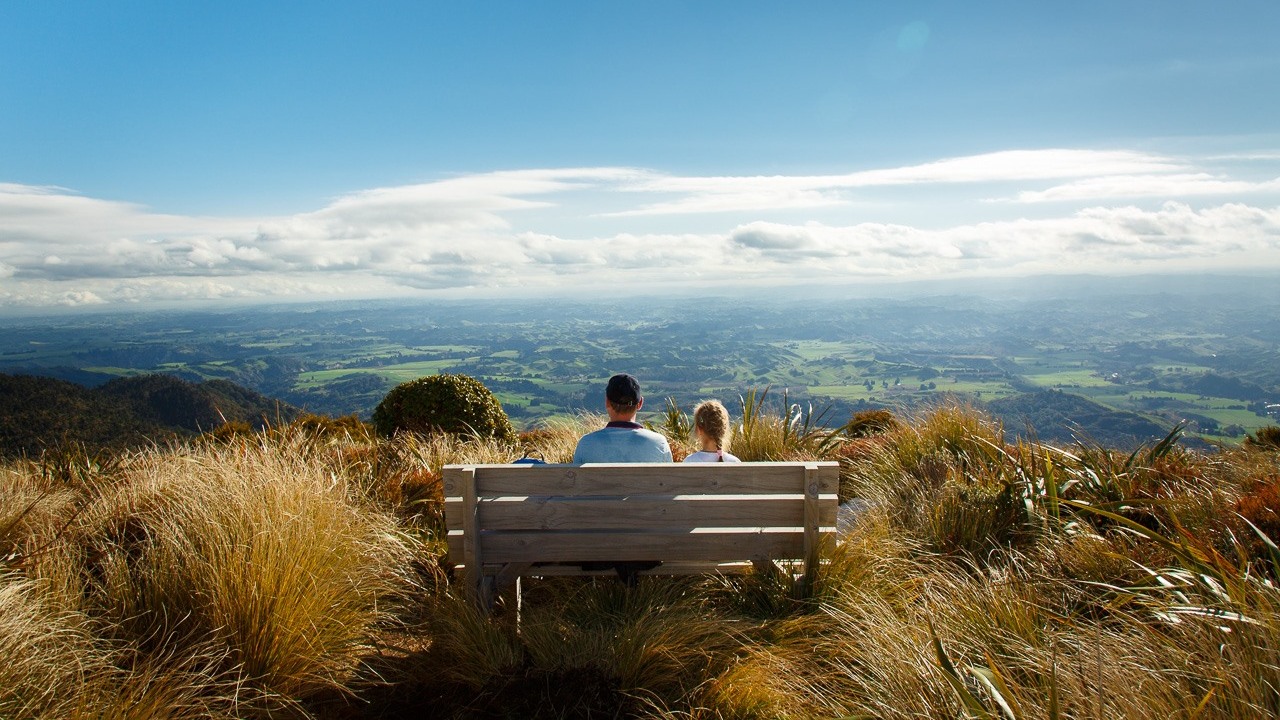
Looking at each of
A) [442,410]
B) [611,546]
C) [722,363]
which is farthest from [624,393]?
[722,363]

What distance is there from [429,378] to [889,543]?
7924 mm

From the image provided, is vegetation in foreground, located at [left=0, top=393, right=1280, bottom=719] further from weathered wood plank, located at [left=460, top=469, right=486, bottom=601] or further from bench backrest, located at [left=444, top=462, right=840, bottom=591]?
bench backrest, located at [left=444, top=462, right=840, bottom=591]

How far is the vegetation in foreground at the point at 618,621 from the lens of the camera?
2527 millimetres

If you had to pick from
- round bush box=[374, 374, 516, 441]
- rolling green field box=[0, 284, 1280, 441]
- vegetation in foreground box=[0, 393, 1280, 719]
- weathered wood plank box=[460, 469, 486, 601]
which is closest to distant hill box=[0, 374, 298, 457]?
round bush box=[374, 374, 516, 441]

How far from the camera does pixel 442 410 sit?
10.4 meters

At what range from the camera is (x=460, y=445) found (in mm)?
7781

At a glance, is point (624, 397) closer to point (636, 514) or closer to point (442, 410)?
point (636, 514)

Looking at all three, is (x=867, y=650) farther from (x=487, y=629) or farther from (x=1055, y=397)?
(x=1055, y=397)

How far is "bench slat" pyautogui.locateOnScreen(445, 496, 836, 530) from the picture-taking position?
3.78 metres

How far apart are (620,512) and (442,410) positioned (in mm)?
7172

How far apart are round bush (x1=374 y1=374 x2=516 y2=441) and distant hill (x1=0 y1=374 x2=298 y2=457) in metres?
10.8

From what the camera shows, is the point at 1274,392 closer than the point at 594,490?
No

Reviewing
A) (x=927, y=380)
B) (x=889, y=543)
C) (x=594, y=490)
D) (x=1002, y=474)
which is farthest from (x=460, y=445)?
(x=927, y=380)

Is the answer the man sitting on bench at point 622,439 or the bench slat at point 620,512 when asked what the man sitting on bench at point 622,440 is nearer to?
the man sitting on bench at point 622,439
